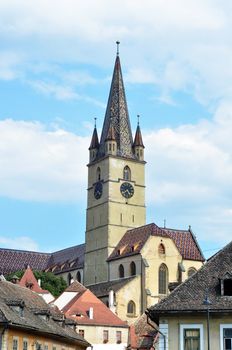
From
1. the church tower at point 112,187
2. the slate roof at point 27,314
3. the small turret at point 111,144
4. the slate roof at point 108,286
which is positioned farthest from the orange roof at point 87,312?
the small turret at point 111,144

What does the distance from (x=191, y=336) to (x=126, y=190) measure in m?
104

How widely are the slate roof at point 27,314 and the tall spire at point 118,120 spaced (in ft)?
289

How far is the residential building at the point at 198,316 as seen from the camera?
4025 centimetres

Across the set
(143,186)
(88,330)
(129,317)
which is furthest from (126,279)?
(88,330)

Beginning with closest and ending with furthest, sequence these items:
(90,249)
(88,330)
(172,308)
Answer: (172,308)
(88,330)
(90,249)

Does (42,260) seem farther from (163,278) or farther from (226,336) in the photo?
(226,336)

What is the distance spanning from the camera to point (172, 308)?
1599 inches

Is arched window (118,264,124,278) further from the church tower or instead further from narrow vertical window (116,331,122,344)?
narrow vertical window (116,331,122,344)

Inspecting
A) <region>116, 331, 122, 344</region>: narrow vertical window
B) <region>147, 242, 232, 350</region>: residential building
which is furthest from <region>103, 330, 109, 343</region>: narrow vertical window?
<region>147, 242, 232, 350</region>: residential building

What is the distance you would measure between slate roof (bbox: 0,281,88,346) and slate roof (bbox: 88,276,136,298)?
61.4 m

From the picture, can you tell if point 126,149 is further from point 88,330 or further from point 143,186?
point 88,330

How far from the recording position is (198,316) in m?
40.6

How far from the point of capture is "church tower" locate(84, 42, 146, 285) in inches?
5546

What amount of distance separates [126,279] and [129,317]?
252 inches
